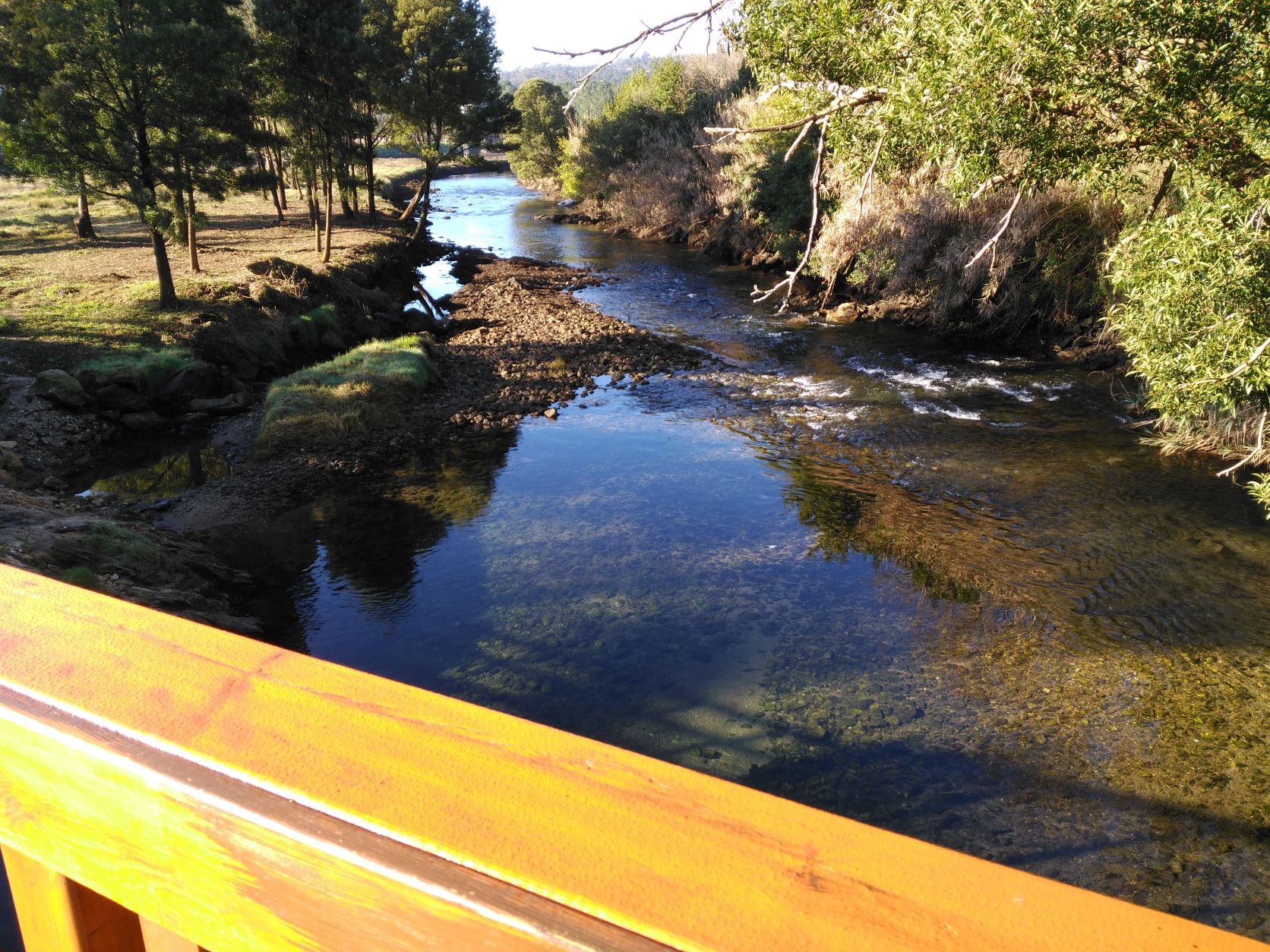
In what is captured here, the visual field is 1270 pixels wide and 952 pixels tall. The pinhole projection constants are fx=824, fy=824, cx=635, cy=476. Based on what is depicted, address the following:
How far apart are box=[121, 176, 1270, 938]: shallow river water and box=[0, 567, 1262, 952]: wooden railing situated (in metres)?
6.10

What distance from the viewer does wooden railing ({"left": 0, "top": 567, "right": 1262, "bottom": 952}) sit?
2.29ft

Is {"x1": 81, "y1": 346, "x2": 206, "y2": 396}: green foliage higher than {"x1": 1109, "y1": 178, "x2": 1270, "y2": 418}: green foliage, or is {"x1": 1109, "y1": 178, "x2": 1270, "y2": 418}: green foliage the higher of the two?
{"x1": 1109, "y1": 178, "x2": 1270, "y2": 418}: green foliage

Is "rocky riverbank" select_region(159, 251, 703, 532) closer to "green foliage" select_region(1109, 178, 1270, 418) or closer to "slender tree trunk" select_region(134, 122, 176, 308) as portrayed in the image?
"slender tree trunk" select_region(134, 122, 176, 308)

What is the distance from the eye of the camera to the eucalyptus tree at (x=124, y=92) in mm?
14625

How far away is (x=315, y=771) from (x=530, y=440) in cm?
1375

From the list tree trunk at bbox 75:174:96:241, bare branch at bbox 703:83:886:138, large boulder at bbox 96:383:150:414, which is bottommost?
large boulder at bbox 96:383:150:414

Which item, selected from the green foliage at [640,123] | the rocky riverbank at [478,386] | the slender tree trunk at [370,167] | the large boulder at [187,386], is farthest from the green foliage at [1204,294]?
the green foliage at [640,123]

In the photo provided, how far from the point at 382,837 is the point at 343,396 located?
15082mm

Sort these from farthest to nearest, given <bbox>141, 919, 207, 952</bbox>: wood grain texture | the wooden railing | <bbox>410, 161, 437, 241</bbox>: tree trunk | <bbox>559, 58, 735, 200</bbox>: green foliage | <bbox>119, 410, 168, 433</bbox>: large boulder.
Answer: <bbox>559, 58, 735, 200</bbox>: green foliage, <bbox>410, 161, 437, 241</bbox>: tree trunk, <bbox>119, 410, 168, 433</bbox>: large boulder, <bbox>141, 919, 207, 952</bbox>: wood grain texture, the wooden railing

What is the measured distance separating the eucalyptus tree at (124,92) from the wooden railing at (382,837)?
1716cm

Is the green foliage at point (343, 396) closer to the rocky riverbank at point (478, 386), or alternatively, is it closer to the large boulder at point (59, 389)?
the rocky riverbank at point (478, 386)

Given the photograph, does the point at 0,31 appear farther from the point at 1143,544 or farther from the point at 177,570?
the point at 1143,544

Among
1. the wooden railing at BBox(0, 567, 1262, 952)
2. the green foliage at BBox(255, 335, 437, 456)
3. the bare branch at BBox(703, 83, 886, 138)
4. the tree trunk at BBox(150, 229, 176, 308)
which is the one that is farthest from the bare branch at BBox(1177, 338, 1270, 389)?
the tree trunk at BBox(150, 229, 176, 308)

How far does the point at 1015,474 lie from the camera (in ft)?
40.7
